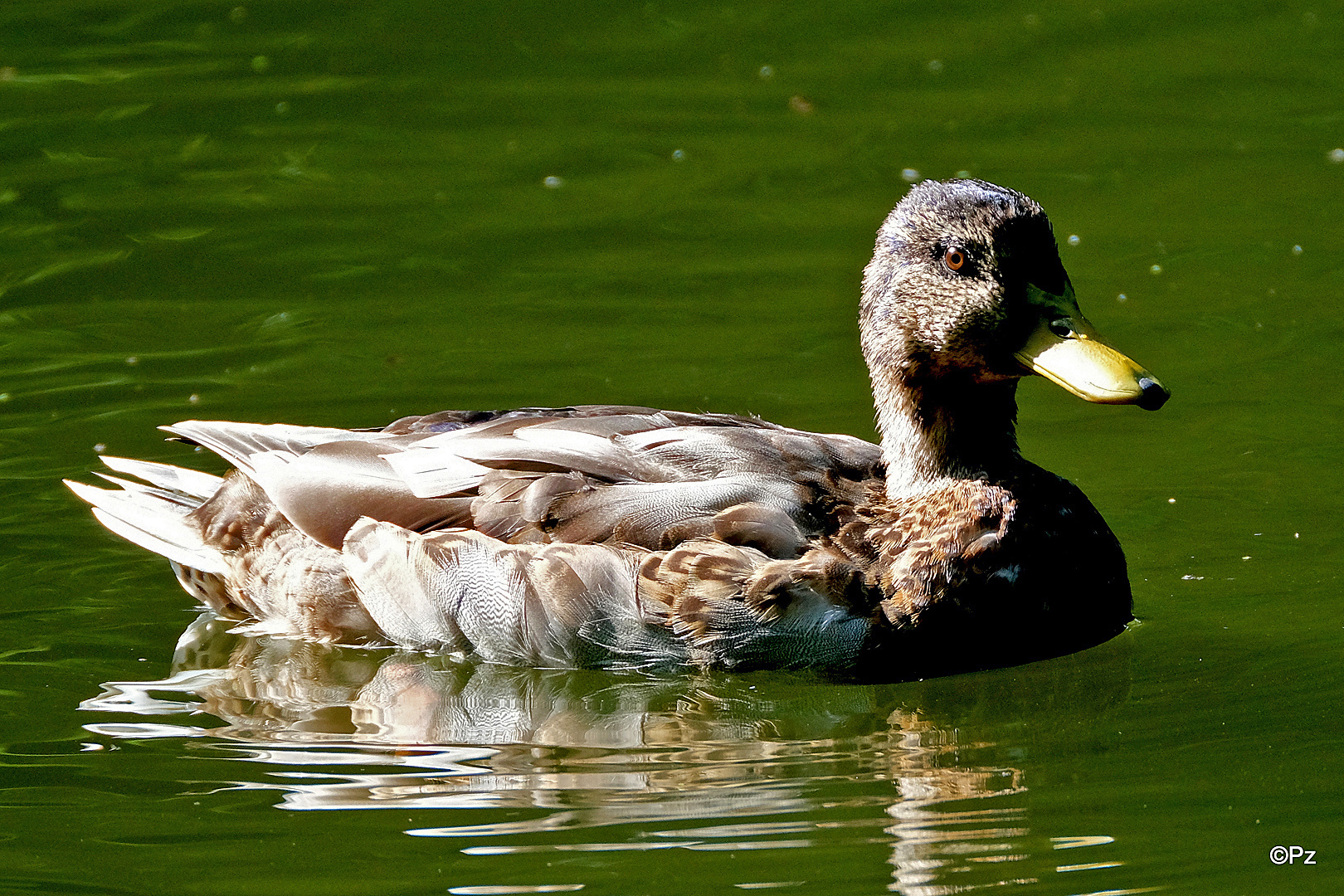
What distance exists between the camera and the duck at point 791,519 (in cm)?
703

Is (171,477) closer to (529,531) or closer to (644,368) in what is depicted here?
(529,531)

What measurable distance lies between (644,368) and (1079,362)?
3.53 metres

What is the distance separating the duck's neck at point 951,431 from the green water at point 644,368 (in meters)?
0.78

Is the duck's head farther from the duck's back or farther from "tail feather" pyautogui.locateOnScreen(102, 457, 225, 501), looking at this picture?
"tail feather" pyautogui.locateOnScreen(102, 457, 225, 501)

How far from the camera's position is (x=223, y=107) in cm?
1355

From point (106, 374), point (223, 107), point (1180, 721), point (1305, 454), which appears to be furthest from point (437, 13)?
point (1180, 721)

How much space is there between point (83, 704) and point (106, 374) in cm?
335

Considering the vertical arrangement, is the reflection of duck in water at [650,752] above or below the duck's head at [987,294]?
below

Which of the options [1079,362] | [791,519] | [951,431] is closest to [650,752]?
[791,519]

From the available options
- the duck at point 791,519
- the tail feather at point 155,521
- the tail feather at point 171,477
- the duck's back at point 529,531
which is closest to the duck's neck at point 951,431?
the duck at point 791,519

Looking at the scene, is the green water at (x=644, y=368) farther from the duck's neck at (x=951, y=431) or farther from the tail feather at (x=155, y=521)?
the duck's neck at (x=951, y=431)

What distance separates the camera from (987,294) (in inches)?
277

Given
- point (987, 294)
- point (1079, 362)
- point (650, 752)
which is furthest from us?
point (987, 294)

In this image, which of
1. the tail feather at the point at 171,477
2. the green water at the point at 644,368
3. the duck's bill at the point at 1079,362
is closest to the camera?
the green water at the point at 644,368
